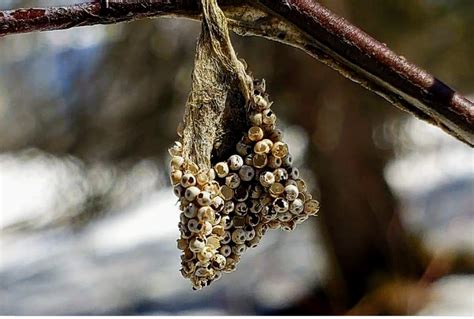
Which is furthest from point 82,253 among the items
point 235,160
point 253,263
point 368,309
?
point 235,160

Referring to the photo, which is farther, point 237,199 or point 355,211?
point 355,211

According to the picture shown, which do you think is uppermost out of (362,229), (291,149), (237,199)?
(291,149)

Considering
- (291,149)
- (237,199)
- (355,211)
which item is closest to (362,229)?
(355,211)

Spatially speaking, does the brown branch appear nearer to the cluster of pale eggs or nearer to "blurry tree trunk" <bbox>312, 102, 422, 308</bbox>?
the cluster of pale eggs

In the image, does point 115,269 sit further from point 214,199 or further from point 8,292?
point 214,199

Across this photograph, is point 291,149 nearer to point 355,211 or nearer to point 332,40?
point 355,211

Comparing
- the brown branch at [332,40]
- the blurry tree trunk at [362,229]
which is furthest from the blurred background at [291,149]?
the brown branch at [332,40]

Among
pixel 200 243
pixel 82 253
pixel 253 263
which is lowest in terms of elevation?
pixel 200 243
